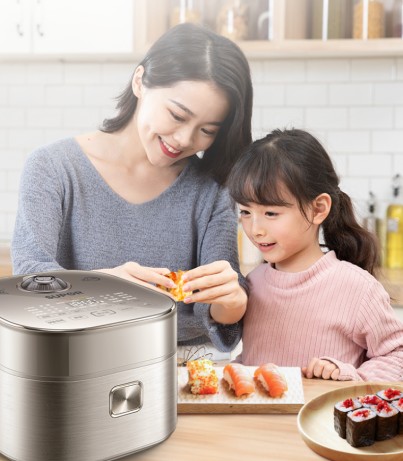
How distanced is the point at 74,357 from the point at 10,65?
3056 millimetres

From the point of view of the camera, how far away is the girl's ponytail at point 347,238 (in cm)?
196

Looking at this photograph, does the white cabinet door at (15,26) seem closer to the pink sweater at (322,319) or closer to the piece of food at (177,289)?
the pink sweater at (322,319)

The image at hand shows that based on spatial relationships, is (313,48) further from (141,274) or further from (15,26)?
(141,274)

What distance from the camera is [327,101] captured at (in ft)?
11.4

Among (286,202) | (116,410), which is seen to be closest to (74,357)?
(116,410)

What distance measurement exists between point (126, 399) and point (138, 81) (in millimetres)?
1145

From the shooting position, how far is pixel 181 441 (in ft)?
3.43

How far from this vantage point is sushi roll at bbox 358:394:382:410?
42.8 inches

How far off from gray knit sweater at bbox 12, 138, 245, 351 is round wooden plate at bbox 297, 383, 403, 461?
690mm

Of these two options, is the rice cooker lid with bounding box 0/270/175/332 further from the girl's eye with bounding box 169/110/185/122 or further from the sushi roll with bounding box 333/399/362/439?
the girl's eye with bounding box 169/110/185/122

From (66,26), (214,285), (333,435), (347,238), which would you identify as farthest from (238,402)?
(66,26)

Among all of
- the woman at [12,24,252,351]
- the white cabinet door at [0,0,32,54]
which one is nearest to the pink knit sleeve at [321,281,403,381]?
the woman at [12,24,252,351]

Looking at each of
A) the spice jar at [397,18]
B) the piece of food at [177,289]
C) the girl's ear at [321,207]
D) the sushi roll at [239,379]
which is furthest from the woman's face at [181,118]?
the spice jar at [397,18]

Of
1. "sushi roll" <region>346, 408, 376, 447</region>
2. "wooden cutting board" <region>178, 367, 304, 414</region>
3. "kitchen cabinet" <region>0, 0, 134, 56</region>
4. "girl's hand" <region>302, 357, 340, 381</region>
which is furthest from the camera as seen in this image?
"kitchen cabinet" <region>0, 0, 134, 56</region>
